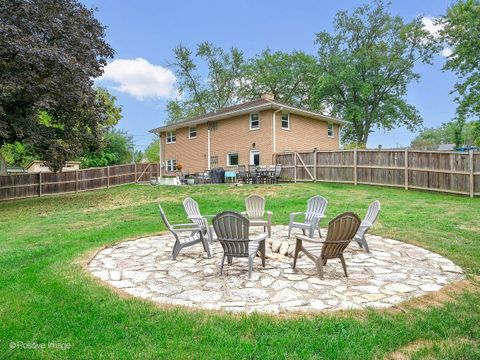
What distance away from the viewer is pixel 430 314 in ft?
11.9

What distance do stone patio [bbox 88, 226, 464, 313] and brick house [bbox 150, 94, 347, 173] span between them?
15558 mm

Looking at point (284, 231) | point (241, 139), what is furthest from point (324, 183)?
point (284, 231)

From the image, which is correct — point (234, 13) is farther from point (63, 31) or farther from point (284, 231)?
point (284, 231)

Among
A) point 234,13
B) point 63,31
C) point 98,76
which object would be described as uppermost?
point 234,13

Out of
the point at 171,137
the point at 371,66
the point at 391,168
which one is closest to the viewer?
the point at 391,168

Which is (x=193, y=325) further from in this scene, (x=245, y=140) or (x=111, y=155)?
(x=111, y=155)

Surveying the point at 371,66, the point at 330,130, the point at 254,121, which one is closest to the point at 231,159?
the point at 254,121

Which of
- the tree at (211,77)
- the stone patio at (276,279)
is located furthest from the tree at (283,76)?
the stone patio at (276,279)

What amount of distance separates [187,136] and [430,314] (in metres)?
24.9

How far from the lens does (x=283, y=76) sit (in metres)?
36.0

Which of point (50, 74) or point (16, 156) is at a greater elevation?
point (50, 74)

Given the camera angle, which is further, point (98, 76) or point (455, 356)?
point (98, 76)

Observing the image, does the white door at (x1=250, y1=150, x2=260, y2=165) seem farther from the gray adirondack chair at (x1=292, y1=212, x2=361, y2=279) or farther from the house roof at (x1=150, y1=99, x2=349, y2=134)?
the gray adirondack chair at (x1=292, y1=212, x2=361, y2=279)

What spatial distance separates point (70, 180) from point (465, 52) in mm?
29052
